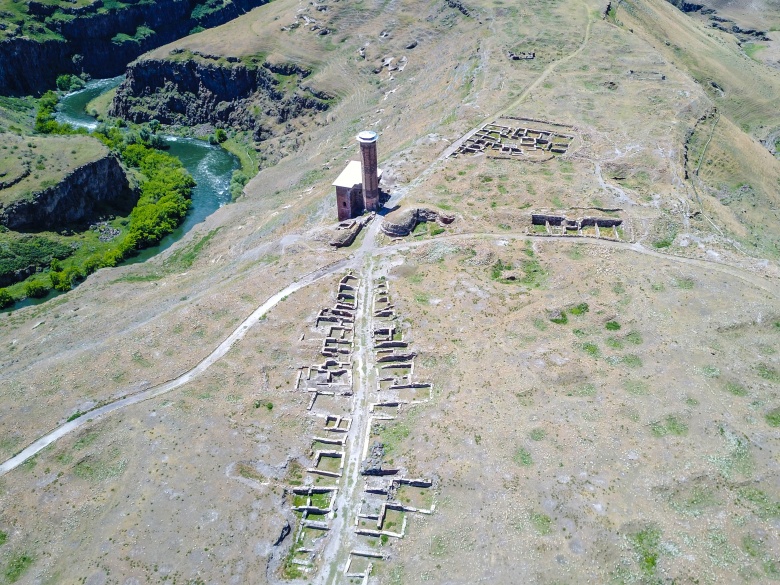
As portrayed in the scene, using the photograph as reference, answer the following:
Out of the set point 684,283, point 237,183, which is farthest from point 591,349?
point 237,183

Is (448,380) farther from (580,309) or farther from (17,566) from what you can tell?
(17,566)

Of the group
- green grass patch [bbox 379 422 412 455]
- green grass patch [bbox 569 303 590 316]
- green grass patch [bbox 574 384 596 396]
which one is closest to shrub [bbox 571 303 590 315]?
green grass patch [bbox 569 303 590 316]

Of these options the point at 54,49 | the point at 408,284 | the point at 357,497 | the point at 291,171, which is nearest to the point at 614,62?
the point at 291,171

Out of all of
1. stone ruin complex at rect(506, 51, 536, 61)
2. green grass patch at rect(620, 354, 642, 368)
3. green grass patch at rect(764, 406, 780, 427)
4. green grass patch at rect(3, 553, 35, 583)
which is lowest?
green grass patch at rect(3, 553, 35, 583)

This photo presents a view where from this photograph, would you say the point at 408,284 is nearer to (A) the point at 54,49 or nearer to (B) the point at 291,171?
(B) the point at 291,171

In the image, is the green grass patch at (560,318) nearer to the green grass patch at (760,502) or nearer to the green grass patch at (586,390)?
the green grass patch at (586,390)

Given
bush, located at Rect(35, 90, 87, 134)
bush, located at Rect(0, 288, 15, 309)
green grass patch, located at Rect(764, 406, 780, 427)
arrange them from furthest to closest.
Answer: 1. bush, located at Rect(35, 90, 87, 134)
2. bush, located at Rect(0, 288, 15, 309)
3. green grass patch, located at Rect(764, 406, 780, 427)

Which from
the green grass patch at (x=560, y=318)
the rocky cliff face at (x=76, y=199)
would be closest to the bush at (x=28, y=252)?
the rocky cliff face at (x=76, y=199)

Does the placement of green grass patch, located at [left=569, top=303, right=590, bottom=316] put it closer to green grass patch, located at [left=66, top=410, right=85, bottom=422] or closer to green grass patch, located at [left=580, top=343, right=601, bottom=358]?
green grass patch, located at [left=580, top=343, right=601, bottom=358]
